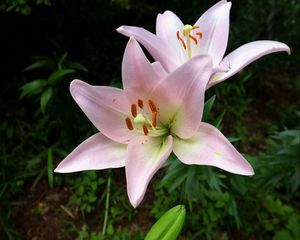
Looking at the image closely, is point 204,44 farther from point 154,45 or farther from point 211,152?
point 211,152

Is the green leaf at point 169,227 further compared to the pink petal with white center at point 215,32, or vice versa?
the pink petal with white center at point 215,32

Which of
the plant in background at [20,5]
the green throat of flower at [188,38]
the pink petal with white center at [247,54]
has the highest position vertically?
the plant in background at [20,5]

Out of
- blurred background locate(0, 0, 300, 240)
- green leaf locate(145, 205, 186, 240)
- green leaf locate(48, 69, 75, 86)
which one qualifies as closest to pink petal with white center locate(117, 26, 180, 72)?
green leaf locate(145, 205, 186, 240)

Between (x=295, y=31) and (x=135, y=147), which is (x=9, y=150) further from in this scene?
(x=295, y=31)

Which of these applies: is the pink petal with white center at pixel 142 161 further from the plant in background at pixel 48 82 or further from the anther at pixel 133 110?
the plant in background at pixel 48 82

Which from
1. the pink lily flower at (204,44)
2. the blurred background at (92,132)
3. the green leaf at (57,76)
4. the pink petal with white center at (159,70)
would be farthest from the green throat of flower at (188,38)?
the green leaf at (57,76)

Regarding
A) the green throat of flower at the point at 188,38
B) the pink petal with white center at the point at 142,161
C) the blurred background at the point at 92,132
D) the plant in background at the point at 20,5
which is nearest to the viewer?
the pink petal with white center at the point at 142,161
